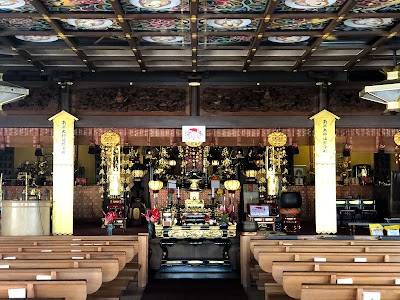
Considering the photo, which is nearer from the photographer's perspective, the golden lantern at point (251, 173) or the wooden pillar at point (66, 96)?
the wooden pillar at point (66, 96)

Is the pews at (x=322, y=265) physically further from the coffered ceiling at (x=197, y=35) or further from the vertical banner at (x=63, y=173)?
the vertical banner at (x=63, y=173)

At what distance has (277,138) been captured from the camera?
32.6ft

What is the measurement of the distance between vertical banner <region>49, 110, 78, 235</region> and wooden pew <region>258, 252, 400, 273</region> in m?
5.55

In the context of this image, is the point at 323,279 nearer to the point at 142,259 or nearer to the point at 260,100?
the point at 142,259

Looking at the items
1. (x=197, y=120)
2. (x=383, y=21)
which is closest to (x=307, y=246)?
(x=383, y=21)

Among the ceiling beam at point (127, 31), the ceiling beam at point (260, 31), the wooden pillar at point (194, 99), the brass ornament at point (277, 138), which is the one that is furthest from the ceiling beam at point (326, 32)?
the ceiling beam at point (127, 31)

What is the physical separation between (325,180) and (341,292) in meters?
6.64

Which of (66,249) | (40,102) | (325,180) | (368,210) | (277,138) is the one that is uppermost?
(40,102)

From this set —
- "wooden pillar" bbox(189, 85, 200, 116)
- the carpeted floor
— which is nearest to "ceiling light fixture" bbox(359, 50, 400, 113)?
the carpeted floor

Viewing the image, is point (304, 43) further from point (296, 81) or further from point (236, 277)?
point (236, 277)

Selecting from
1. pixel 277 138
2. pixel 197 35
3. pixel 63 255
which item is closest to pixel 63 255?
pixel 63 255

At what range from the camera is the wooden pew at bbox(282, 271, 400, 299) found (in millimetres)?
3660

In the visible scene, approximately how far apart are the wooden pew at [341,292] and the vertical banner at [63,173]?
6.99m

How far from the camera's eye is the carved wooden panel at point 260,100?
32.8 ft
